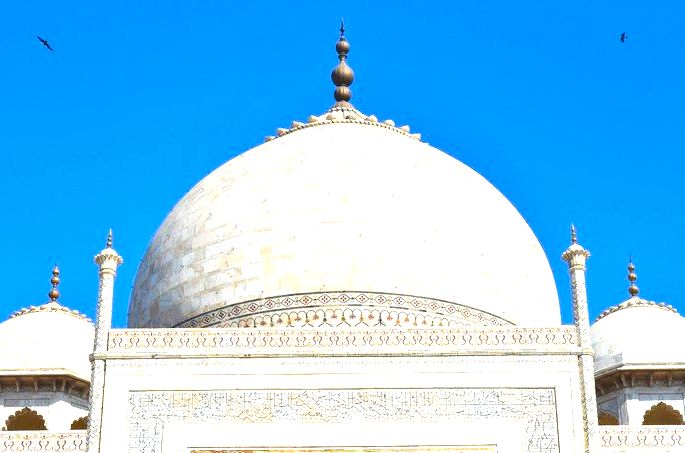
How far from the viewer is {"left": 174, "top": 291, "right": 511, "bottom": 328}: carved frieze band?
13.1m

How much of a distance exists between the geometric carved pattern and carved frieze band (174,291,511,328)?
140 centimetres

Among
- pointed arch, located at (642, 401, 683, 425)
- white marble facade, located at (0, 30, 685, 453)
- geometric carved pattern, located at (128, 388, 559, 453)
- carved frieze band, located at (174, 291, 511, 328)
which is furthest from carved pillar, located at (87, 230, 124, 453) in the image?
pointed arch, located at (642, 401, 683, 425)

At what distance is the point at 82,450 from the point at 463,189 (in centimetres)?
462

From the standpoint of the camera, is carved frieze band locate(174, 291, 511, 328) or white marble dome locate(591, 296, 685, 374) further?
white marble dome locate(591, 296, 685, 374)

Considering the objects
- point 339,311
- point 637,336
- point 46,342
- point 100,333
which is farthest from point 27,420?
point 637,336

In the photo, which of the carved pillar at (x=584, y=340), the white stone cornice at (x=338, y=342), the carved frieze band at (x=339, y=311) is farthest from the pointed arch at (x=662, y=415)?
the white stone cornice at (x=338, y=342)

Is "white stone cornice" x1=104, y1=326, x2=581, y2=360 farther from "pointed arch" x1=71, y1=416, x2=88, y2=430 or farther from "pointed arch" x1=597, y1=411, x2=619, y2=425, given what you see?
"pointed arch" x1=597, y1=411, x2=619, y2=425

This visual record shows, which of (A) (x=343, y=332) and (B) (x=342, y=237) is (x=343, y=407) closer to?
(A) (x=343, y=332)

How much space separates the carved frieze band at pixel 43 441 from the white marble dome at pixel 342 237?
2.29m

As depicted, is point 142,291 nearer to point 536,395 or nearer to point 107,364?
point 107,364

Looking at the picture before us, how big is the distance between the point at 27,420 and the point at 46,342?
30.0 inches

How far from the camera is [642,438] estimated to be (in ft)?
38.5

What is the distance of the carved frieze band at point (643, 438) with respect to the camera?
11.6 meters

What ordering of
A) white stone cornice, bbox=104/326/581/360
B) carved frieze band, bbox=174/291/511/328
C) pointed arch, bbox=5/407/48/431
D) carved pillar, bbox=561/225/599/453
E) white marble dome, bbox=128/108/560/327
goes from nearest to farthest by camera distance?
carved pillar, bbox=561/225/599/453
white stone cornice, bbox=104/326/581/360
carved frieze band, bbox=174/291/511/328
white marble dome, bbox=128/108/560/327
pointed arch, bbox=5/407/48/431
